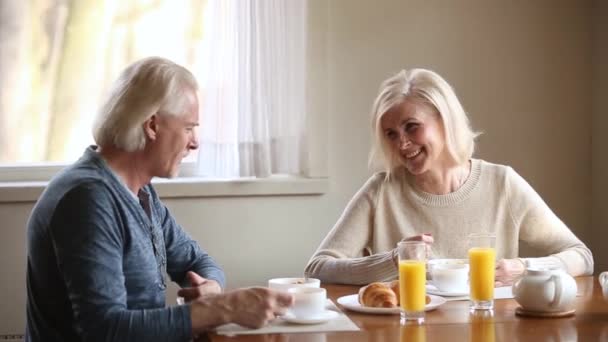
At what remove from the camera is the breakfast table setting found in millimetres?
1748

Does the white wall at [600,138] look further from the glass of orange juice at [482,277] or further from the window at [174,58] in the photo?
the glass of orange juice at [482,277]

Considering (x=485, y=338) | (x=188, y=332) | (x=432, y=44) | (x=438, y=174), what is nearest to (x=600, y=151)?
(x=432, y=44)

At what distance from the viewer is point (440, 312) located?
195 cm

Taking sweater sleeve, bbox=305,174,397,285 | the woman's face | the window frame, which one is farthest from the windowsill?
the woman's face

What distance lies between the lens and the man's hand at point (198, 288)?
2077 mm

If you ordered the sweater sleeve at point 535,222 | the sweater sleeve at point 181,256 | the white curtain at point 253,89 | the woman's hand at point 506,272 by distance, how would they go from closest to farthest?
the woman's hand at point 506,272 < the sweater sleeve at point 181,256 < the sweater sleeve at point 535,222 < the white curtain at point 253,89

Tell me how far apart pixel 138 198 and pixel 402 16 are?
1.52m

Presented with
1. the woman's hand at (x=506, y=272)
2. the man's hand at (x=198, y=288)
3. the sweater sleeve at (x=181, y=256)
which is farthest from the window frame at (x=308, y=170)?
the woman's hand at (x=506, y=272)

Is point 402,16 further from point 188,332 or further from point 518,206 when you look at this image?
point 188,332

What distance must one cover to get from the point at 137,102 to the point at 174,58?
1.38 metres

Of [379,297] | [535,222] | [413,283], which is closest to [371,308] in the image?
[379,297]

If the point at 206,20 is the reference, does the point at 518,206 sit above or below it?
below

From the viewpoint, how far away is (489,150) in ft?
11.0

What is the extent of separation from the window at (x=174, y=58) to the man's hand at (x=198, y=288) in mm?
1015
